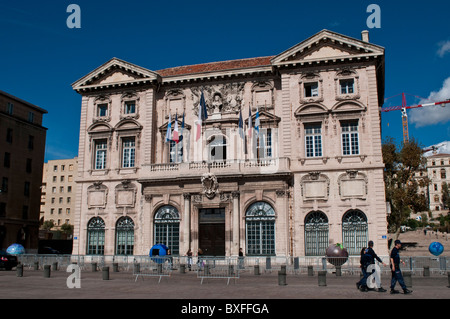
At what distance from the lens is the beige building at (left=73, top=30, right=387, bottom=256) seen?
31.7 m

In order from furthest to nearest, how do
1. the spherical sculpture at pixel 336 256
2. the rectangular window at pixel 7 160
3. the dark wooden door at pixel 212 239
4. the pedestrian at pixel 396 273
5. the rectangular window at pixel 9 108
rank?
the rectangular window at pixel 9 108 < the rectangular window at pixel 7 160 < the dark wooden door at pixel 212 239 < the spherical sculpture at pixel 336 256 < the pedestrian at pixel 396 273

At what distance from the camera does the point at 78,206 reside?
3716 centimetres

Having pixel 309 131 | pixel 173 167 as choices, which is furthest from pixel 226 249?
pixel 309 131

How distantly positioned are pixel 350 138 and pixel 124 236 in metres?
18.4

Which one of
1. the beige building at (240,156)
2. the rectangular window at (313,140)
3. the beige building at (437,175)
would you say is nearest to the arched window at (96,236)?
the beige building at (240,156)

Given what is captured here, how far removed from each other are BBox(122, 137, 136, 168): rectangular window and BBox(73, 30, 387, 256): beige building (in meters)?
0.09

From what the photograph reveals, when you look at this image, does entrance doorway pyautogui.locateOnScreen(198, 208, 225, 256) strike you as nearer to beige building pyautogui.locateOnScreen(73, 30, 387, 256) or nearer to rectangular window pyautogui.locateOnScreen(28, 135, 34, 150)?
beige building pyautogui.locateOnScreen(73, 30, 387, 256)

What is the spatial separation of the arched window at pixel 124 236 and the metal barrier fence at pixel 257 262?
4.40ft

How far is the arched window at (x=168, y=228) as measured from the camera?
34.2m

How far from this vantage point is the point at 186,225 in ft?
110

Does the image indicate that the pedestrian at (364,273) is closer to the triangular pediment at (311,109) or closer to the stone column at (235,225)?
the stone column at (235,225)

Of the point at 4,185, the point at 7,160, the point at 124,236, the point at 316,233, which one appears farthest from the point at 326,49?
the point at 4,185

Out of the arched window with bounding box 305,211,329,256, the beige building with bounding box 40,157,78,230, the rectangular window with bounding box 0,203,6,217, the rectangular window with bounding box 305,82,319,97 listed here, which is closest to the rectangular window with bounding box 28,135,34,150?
the rectangular window with bounding box 0,203,6,217
